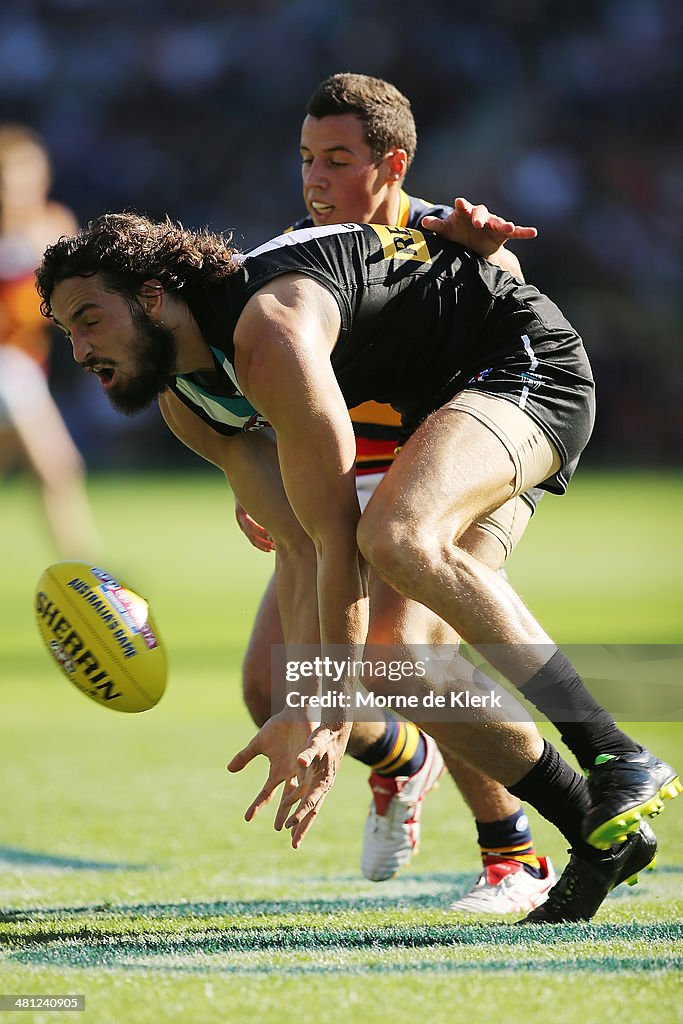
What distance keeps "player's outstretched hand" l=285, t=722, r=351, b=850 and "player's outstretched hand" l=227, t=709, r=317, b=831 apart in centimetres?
3

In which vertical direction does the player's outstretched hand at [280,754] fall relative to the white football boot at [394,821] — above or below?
above

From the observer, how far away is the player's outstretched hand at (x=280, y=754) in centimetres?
322

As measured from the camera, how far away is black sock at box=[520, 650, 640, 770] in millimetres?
3434

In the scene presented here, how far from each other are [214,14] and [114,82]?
2.35m

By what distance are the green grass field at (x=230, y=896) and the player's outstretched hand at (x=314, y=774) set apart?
0.30m

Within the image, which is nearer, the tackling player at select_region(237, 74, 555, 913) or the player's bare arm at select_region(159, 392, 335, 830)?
the tackling player at select_region(237, 74, 555, 913)

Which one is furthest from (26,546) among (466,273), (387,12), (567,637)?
(387,12)

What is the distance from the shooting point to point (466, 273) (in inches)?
150

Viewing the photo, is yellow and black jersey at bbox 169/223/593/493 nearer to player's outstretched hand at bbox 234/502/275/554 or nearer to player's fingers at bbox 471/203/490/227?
player's fingers at bbox 471/203/490/227

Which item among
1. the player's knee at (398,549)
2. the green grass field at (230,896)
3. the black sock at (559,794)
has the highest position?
the player's knee at (398,549)

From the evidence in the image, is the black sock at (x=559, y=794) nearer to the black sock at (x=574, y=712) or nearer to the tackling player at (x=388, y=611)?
the black sock at (x=574, y=712)

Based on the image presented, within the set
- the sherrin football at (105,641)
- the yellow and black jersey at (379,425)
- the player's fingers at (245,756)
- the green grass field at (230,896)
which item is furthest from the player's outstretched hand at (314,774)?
the yellow and black jersey at (379,425)


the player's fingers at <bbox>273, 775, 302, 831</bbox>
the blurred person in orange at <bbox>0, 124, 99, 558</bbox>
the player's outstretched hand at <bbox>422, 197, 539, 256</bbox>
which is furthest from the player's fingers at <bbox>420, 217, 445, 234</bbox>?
the blurred person in orange at <bbox>0, 124, 99, 558</bbox>

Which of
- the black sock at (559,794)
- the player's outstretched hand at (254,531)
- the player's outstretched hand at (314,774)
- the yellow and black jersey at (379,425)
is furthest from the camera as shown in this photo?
the yellow and black jersey at (379,425)
